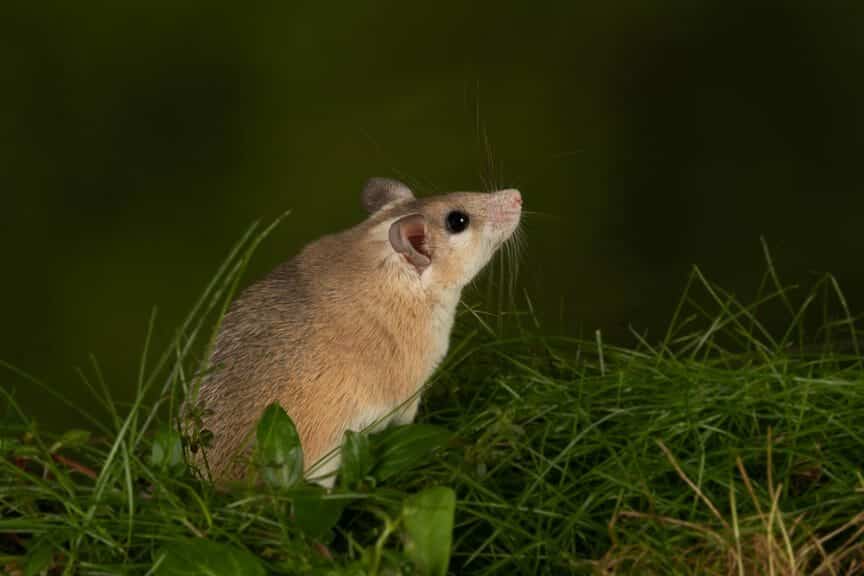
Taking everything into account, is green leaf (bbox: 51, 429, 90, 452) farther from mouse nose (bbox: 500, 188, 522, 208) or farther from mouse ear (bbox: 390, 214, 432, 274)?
mouse nose (bbox: 500, 188, 522, 208)

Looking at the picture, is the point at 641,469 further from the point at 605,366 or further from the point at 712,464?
the point at 605,366

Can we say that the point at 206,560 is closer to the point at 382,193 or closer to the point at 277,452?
the point at 277,452

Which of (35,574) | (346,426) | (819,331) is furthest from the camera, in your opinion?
(819,331)

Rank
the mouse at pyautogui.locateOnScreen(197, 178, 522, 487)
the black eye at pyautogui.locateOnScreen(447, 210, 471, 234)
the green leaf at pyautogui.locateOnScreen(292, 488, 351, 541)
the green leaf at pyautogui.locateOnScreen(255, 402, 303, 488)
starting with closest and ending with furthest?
the green leaf at pyautogui.locateOnScreen(292, 488, 351, 541), the green leaf at pyautogui.locateOnScreen(255, 402, 303, 488), the mouse at pyautogui.locateOnScreen(197, 178, 522, 487), the black eye at pyautogui.locateOnScreen(447, 210, 471, 234)

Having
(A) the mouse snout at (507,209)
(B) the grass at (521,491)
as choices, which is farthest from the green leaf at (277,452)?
(A) the mouse snout at (507,209)

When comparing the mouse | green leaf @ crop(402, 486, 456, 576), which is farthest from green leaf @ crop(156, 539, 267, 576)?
the mouse

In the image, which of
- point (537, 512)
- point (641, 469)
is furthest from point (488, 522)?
point (641, 469)
